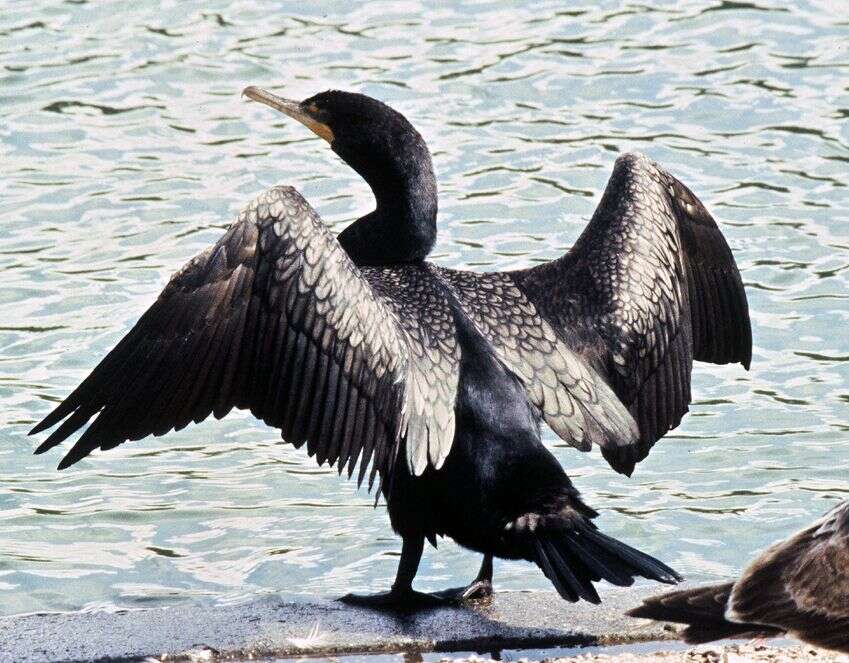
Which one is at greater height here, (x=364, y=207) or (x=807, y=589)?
(x=807, y=589)

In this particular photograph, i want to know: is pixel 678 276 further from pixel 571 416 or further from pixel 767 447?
pixel 767 447

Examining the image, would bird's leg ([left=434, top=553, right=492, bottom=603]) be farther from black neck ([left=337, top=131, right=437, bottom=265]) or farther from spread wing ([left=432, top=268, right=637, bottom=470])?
black neck ([left=337, top=131, right=437, bottom=265])

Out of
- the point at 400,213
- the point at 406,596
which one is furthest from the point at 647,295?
the point at 406,596

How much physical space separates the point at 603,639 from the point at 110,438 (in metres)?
1.58

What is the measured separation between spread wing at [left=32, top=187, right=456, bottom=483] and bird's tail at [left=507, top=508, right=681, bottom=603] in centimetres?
46

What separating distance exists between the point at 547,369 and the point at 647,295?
1.98 ft

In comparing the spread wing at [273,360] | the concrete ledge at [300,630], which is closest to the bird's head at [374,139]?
the spread wing at [273,360]

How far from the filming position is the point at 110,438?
558 centimetres

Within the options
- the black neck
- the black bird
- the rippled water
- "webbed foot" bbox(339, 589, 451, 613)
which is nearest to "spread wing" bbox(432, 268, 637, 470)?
the black bird

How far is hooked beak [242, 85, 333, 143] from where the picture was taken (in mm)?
6555

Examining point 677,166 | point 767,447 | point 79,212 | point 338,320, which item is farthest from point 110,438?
point 677,166

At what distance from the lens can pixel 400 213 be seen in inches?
242

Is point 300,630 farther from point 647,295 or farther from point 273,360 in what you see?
point 647,295

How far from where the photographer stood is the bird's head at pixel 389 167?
614cm
